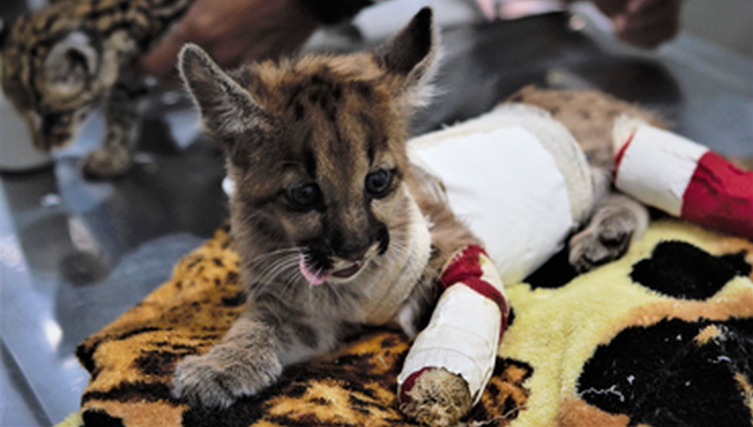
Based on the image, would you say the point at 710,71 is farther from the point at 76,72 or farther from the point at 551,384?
the point at 76,72

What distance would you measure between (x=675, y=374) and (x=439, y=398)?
475mm

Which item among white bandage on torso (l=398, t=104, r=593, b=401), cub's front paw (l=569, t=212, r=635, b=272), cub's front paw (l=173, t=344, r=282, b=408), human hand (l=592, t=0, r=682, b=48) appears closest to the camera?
cub's front paw (l=173, t=344, r=282, b=408)

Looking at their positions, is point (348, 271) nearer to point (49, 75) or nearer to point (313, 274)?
point (313, 274)

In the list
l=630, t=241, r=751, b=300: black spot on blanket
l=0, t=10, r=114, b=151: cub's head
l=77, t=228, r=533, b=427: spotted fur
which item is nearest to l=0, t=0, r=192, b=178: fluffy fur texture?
l=0, t=10, r=114, b=151: cub's head

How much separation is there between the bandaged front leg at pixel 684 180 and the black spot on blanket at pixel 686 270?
5.0 inches

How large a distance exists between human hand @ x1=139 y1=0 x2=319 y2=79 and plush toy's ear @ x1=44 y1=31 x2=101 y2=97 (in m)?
0.24

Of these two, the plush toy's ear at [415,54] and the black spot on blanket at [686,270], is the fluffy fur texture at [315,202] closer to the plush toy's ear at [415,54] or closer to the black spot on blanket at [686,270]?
the plush toy's ear at [415,54]

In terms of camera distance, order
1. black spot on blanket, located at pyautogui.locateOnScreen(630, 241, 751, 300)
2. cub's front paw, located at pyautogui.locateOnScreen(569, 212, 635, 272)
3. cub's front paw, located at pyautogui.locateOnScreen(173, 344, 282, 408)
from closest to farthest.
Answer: cub's front paw, located at pyautogui.locateOnScreen(173, 344, 282, 408) < black spot on blanket, located at pyautogui.locateOnScreen(630, 241, 751, 300) < cub's front paw, located at pyautogui.locateOnScreen(569, 212, 635, 272)

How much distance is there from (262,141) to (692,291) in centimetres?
111

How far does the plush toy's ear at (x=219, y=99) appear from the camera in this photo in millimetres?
1457

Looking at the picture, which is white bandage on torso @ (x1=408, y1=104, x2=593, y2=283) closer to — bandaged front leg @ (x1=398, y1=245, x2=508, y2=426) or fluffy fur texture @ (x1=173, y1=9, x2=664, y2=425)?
fluffy fur texture @ (x1=173, y1=9, x2=664, y2=425)

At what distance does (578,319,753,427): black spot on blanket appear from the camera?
1.30 meters

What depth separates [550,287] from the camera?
1.95m

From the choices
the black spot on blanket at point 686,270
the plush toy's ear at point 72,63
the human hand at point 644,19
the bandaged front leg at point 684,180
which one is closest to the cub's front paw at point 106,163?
the plush toy's ear at point 72,63
